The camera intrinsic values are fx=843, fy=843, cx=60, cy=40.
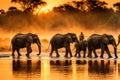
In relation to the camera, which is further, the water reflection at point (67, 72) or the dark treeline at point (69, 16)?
the dark treeline at point (69, 16)

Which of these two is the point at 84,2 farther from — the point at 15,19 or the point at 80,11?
the point at 15,19

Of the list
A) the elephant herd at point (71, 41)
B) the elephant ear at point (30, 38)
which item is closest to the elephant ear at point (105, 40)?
the elephant herd at point (71, 41)

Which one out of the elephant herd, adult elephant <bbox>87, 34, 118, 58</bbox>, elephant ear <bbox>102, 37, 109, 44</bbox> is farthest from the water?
the elephant herd

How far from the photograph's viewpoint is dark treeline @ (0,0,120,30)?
Result: 8862 cm

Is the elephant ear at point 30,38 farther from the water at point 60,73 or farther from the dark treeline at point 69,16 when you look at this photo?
the dark treeline at point 69,16

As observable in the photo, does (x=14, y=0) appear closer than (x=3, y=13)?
Yes

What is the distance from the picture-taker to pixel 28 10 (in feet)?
274

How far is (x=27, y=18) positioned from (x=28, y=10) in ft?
16.6

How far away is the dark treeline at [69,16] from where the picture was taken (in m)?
88.6

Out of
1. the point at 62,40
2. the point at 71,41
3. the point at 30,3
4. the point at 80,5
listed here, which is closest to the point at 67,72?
the point at 71,41

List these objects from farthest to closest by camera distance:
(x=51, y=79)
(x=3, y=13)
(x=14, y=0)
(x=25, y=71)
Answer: (x=3, y=13)
(x=14, y=0)
(x=25, y=71)
(x=51, y=79)

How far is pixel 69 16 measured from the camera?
93.7 m

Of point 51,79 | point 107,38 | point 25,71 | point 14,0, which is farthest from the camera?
point 14,0

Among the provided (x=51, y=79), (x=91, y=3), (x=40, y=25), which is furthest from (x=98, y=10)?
(x=51, y=79)
